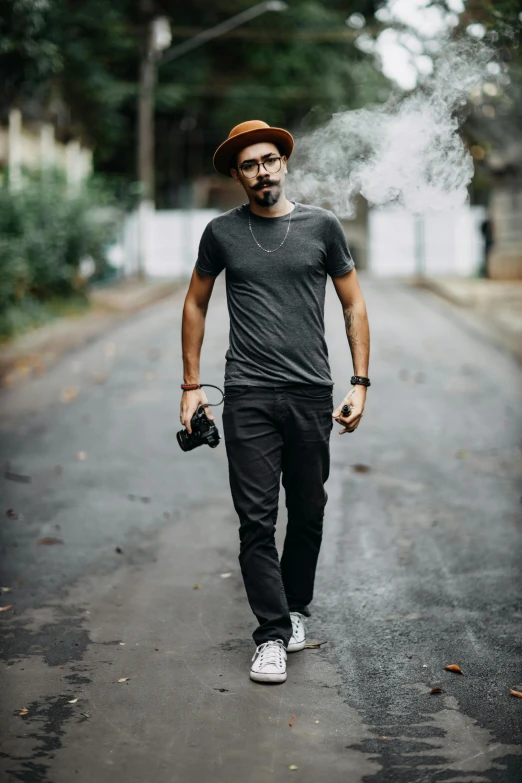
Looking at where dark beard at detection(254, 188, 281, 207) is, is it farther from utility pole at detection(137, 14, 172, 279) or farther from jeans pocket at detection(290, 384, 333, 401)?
utility pole at detection(137, 14, 172, 279)

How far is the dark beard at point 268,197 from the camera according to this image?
422 centimetres

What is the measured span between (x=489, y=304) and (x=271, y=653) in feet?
59.8

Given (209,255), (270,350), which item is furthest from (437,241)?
(270,350)

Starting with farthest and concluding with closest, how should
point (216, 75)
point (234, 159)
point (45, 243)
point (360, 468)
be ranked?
point (216, 75) < point (45, 243) < point (360, 468) < point (234, 159)

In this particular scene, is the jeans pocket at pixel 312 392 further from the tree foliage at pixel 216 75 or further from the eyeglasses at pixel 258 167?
the tree foliage at pixel 216 75

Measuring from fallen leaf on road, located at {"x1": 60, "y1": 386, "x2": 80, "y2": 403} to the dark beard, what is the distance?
7.41 metres

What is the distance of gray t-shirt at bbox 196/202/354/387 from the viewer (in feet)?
14.0

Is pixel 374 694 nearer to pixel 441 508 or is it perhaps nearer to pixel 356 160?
pixel 441 508

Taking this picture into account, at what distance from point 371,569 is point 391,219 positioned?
122ft

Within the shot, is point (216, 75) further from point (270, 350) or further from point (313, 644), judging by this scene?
point (313, 644)

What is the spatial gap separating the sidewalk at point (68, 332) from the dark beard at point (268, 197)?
8.72 metres

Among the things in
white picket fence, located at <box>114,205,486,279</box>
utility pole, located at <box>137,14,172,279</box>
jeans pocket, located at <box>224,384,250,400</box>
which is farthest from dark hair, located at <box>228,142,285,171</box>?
white picket fence, located at <box>114,205,486,279</box>

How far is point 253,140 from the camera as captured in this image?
13.9 feet

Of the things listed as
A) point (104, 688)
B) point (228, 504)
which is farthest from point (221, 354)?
point (104, 688)
